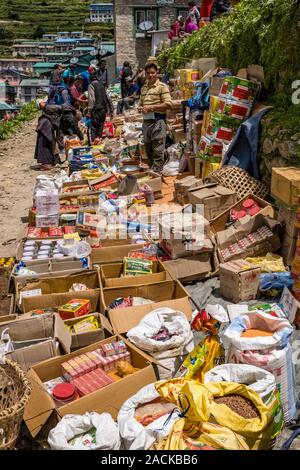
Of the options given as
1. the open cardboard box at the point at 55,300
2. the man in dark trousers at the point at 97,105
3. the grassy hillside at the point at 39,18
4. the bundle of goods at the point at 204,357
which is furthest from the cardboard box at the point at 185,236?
the grassy hillside at the point at 39,18

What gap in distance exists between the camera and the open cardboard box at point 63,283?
14.4 feet

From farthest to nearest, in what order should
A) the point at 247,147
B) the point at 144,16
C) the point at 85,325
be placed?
the point at 144,16 → the point at 247,147 → the point at 85,325

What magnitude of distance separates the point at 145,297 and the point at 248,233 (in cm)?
140

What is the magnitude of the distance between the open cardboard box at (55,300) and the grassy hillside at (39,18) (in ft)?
333

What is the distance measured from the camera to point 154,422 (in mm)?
2557

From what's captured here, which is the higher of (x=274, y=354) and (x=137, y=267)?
(x=274, y=354)

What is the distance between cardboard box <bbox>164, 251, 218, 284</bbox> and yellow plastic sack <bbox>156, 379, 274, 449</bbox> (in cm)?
202

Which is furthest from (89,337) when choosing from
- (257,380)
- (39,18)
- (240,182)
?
(39,18)

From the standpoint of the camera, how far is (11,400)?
2869 mm

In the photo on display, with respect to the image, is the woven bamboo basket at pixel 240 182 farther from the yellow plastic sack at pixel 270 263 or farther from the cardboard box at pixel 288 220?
the yellow plastic sack at pixel 270 263

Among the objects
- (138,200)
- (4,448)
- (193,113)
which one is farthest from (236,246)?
(193,113)

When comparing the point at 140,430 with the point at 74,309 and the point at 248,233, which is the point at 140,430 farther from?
the point at 248,233

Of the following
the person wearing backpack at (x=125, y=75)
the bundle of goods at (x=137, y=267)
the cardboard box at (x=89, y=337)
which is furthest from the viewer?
the person wearing backpack at (x=125, y=75)
